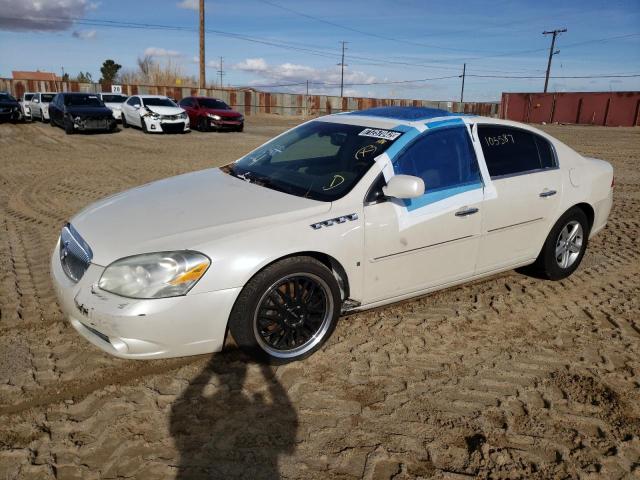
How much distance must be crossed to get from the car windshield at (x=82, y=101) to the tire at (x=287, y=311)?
61.0 feet

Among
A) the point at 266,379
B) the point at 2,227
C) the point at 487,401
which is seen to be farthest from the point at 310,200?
the point at 2,227

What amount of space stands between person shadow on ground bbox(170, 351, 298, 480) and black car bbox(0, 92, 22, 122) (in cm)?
2313

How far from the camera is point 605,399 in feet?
9.64

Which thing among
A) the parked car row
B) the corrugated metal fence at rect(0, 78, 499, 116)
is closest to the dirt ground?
the parked car row

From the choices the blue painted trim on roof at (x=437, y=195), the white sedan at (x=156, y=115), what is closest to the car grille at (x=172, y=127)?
the white sedan at (x=156, y=115)

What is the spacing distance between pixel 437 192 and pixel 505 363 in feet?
4.17

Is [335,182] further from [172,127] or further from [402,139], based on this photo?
[172,127]

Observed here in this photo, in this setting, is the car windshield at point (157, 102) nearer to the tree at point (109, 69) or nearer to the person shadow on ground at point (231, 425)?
the person shadow on ground at point (231, 425)

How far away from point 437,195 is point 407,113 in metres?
0.89

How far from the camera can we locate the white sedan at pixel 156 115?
1944cm

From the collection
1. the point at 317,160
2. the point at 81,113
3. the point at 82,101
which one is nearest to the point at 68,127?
the point at 81,113

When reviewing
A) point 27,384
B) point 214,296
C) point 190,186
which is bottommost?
point 27,384

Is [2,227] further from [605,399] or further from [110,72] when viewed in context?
[110,72]

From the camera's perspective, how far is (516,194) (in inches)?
158
